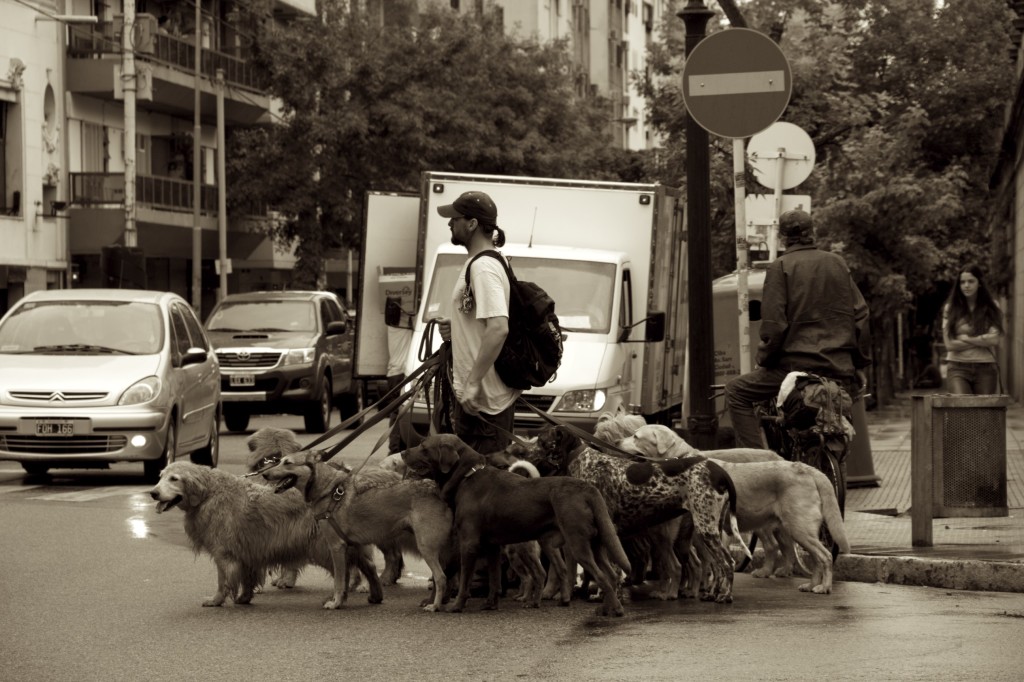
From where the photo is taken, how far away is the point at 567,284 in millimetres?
17203

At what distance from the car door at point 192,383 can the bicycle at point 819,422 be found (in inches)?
298

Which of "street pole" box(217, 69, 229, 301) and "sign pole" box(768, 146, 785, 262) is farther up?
"street pole" box(217, 69, 229, 301)

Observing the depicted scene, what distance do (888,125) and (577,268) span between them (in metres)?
22.5

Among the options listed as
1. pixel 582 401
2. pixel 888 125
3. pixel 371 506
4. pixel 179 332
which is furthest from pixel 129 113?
pixel 371 506

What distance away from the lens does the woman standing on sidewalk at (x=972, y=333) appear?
1609cm

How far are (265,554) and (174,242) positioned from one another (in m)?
38.3

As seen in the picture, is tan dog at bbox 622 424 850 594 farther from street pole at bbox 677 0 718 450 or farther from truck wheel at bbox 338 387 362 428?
truck wheel at bbox 338 387 362 428

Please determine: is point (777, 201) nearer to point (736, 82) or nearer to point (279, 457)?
point (736, 82)

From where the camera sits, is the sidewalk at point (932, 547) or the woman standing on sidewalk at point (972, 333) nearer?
the sidewalk at point (932, 547)

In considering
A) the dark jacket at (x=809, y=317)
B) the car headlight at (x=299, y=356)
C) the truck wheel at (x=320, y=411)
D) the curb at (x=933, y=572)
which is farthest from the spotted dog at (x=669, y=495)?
the truck wheel at (x=320, y=411)

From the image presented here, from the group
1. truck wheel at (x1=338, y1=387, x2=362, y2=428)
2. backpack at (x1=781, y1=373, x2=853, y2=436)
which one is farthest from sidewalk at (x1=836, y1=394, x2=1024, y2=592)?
truck wheel at (x1=338, y1=387, x2=362, y2=428)

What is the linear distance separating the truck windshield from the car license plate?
3.26 meters

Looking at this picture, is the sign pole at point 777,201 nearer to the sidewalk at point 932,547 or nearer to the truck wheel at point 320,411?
the sidewalk at point 932,547

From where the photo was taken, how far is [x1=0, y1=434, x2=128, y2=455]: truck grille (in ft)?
52.5
